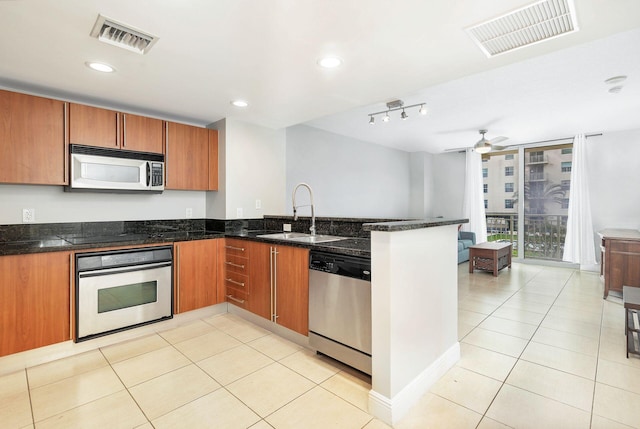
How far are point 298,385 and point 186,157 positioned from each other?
2.71m

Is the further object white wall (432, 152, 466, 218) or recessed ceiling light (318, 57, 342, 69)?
white wall (432, 152, 466, 218)

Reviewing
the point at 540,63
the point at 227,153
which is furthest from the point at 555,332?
the point at 227,153

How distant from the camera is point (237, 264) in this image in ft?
10.5

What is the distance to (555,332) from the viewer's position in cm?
283

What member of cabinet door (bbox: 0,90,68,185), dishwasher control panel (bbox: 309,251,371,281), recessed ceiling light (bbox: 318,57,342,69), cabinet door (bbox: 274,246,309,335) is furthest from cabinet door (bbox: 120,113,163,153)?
dishwasher control panel (bbox: 309,251,371,281)

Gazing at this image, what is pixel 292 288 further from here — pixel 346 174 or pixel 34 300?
pixel 346 174

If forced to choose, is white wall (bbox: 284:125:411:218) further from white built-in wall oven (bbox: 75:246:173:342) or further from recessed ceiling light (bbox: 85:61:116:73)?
recessed ceiling light (bbox: 85:61:116:73)

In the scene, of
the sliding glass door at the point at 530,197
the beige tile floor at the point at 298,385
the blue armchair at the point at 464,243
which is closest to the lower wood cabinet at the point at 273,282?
the beige tile floor at the point at 298,385

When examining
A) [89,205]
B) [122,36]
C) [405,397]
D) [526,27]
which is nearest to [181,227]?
[89,205]

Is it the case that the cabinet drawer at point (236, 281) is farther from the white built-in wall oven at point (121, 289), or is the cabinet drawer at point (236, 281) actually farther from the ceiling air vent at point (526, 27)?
the ceiling air vent at point (526, 27)

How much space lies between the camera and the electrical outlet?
8.85 ft

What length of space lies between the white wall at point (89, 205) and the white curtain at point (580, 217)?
21.3ft

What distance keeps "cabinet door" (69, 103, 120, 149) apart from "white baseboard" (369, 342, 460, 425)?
3161mm

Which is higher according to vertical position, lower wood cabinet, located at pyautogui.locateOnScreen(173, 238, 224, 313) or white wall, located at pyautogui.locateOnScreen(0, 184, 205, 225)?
white wall, located at pyautogui.locateOnScreen(0, 184, 205, 225)
